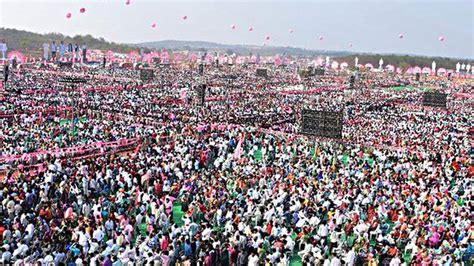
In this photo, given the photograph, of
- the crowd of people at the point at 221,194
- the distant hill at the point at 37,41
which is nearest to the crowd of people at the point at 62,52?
the distant hill at the point at 37,41

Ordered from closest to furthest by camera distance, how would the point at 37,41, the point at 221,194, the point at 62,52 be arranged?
the point at 221,194 < the point at 62,52 < the point at 37,41

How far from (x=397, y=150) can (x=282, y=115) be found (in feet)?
36.8

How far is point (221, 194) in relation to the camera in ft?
44.4

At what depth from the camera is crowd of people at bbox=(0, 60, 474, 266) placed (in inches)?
398

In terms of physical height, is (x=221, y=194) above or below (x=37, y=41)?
below

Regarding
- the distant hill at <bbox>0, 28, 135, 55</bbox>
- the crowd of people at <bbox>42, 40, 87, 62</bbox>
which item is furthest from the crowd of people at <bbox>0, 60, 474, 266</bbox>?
the distant hill at <bbox>0, 28, 135, 55</bbox>

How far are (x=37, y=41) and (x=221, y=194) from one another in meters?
120

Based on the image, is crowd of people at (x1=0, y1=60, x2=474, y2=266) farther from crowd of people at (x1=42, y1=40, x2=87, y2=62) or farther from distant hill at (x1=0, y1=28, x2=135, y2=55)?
distant hill at (x1=0, y1=28, x2=135, y2=55)

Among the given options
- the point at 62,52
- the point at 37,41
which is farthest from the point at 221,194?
the point at 37,41

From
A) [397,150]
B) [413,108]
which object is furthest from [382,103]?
[397,150]

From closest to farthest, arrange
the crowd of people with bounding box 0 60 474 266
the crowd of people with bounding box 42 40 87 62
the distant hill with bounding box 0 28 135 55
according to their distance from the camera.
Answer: the crowd of people with bounding box 0 60 474 266 → the crowd of people with bounding box 42 40 87 62 → the distant hill with bounding box 0 28 135 55

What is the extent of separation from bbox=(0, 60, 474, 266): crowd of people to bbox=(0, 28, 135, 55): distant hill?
3473 inches

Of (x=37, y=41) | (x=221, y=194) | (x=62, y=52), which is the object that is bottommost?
(x=221, y=194)

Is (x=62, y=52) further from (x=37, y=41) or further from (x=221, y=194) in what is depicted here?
→ (x=37, y=41)
